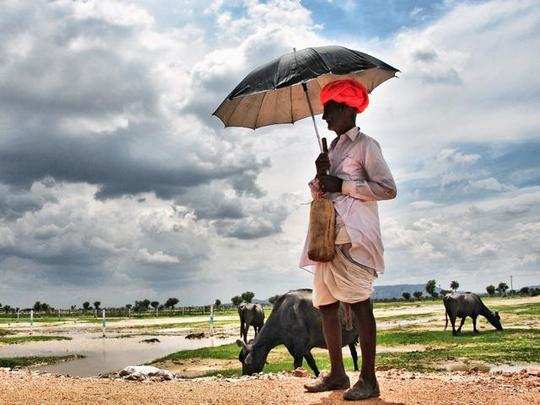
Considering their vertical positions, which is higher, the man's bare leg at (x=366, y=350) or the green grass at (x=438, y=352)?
the man's bare leg at (x=366, y=350)

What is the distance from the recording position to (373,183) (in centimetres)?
540

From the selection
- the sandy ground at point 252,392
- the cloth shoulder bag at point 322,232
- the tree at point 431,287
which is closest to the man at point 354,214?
the cloth shoulder bag at point 322,232

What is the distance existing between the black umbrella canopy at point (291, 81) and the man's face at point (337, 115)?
343 mm

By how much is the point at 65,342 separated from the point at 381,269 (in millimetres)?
30294

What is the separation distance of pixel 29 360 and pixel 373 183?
19.9 meters

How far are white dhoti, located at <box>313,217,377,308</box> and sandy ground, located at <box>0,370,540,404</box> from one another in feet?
3.38

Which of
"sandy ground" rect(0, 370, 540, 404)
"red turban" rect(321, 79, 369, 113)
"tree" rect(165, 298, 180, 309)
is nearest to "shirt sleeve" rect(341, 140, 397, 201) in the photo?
"red turban" rect(321, 79, 369, 113)

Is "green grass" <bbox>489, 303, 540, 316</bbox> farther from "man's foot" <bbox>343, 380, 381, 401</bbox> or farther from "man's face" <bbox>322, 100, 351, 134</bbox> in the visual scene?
"man's face" <bbox>322, 100, 351, 134</bbox>

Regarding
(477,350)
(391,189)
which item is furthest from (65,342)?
(391,189)

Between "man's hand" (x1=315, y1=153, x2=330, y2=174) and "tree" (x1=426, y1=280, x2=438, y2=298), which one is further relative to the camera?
"tree" (x1=426, y1=280, x2=438, y2=298)

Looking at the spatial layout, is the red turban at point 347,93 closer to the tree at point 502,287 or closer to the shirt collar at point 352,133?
the shirt collar at point 352,133

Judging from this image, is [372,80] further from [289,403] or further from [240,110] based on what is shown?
[289,403]

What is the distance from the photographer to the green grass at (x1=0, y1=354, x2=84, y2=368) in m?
20.3

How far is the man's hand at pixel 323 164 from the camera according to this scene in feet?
18.1
